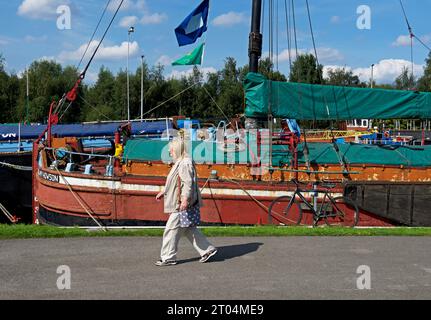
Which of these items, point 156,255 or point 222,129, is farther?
point 222,129

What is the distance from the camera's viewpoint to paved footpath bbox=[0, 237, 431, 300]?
5590 mm

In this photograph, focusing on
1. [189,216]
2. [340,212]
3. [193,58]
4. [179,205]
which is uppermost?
[193,58]

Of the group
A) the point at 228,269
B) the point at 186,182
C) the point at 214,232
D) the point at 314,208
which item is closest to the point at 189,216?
the point at 186,182

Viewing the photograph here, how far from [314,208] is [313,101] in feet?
8.62

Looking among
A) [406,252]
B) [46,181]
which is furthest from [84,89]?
[406,252]

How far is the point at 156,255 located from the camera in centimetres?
716

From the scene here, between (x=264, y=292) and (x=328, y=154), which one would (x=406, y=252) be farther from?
(x=328, y=154)

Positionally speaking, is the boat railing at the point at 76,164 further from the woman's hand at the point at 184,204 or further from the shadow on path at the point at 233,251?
the woman's hand at the point at 184,204

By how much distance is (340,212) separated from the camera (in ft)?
38.3

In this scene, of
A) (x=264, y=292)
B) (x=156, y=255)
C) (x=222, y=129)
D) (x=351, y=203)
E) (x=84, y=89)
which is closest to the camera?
(x=264, y=292)

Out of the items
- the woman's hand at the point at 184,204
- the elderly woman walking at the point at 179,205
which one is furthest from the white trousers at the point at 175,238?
the woman's hand at the point at 184,204

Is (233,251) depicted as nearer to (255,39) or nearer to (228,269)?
(228,269)

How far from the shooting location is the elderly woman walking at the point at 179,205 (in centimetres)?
662
